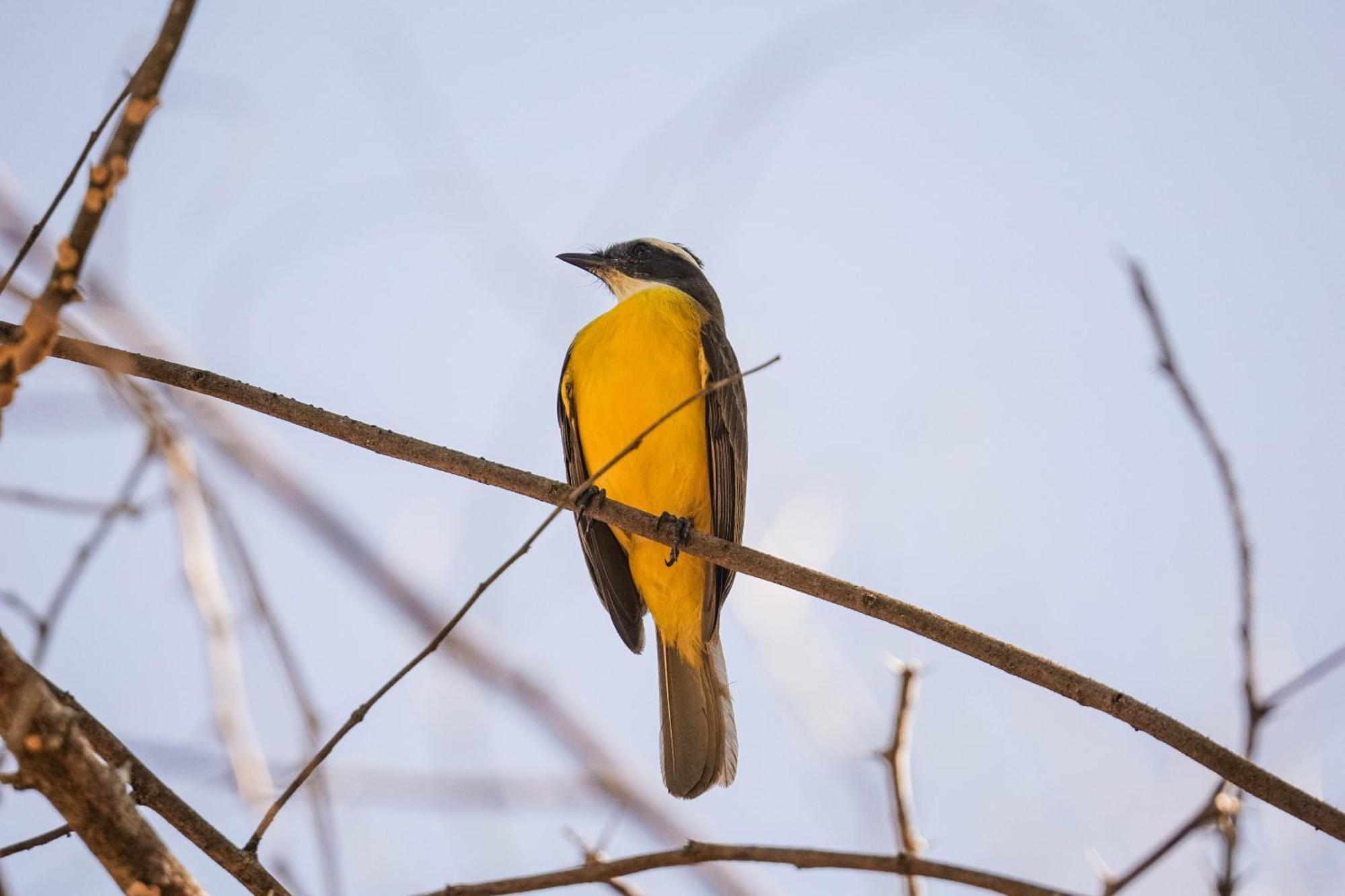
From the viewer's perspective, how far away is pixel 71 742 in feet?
6.18

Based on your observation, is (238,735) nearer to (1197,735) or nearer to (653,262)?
(1197,735)

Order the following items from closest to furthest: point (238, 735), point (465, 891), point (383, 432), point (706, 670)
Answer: point (465, 891), point (238, 735), point (383, 432), point (706, 670)

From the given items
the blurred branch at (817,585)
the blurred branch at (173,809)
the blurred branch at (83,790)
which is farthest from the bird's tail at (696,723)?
the blurred branch at (83,790)

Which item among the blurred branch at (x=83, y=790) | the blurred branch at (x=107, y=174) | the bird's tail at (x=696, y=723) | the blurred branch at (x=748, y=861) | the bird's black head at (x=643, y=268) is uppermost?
the bird's black head at (x=643, y=268)

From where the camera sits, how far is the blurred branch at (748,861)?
2.45m

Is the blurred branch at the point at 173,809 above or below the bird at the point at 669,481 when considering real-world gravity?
below

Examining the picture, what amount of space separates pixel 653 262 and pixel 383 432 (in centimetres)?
383

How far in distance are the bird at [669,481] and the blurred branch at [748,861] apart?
98.3 inches

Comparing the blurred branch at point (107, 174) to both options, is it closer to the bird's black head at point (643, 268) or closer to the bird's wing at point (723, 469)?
the bird's wing at point (723, 469)

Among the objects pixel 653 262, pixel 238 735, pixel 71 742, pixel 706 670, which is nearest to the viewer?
pixel 71 742

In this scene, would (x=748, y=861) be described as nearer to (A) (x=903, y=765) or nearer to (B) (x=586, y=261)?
(A) (x=903, y=765)

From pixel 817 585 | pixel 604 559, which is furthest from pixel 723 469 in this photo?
pixel 817 585

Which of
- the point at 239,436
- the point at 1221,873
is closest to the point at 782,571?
the point at 1221,873

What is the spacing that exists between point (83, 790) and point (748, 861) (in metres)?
1.20
